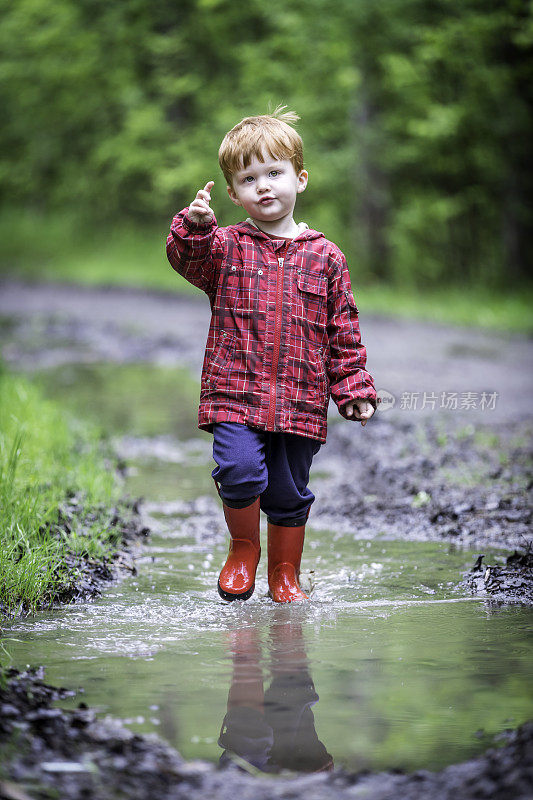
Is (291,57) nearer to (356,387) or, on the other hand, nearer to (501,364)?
(501,364)

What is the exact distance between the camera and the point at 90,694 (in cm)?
270

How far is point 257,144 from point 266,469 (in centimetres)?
113

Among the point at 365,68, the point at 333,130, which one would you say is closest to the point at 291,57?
the point at 333,130

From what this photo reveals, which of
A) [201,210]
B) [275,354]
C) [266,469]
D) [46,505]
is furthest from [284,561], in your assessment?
[201,210]

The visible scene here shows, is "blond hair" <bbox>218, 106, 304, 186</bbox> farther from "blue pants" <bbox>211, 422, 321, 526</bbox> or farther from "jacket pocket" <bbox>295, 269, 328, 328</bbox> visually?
"blue pants" <bbox>211, 422, 321, 526</bbox>

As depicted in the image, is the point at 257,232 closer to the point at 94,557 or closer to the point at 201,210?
the point at 201,210

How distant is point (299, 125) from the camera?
23094 millimetres

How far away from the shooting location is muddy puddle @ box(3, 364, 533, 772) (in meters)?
2.47

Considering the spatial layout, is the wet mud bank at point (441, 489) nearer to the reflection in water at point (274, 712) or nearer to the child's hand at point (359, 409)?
the child's hand at point (359, 409)

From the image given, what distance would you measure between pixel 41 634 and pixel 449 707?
1312mm

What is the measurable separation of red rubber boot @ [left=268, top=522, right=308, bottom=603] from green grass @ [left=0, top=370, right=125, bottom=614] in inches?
28.8

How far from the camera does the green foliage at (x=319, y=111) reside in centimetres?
1912

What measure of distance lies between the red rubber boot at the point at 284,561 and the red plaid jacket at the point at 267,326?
414mm

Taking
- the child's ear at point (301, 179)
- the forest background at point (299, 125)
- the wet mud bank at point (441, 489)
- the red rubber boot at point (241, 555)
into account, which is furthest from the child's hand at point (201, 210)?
the forest background at point (299, 125)
